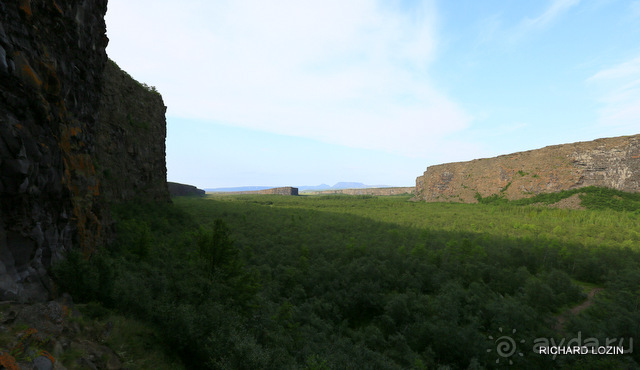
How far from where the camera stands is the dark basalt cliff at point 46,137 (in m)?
4.78

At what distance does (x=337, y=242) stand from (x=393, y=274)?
5.31 m

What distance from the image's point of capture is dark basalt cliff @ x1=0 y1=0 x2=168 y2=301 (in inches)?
188

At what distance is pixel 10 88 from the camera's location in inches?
192

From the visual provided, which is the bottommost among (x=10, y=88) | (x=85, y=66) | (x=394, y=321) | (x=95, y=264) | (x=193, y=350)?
(x=394, y=321)

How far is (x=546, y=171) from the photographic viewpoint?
32625mm

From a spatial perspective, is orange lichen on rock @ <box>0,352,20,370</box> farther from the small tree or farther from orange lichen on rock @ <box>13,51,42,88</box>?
orange lichen on rock @ <box>13,51,42,88</box>

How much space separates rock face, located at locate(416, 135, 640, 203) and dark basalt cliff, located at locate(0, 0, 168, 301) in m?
42.2

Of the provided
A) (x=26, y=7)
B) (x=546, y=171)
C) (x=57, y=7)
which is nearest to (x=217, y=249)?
(x=26, y=7)

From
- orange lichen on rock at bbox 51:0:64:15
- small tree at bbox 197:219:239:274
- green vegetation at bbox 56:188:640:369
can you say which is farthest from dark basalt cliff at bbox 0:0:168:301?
small tree at bbox 197:219:239:274

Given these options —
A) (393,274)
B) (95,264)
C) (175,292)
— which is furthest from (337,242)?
(95,264)

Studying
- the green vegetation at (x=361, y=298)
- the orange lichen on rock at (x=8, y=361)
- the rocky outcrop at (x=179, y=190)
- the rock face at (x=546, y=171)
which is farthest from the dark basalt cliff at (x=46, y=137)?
the rocky outcrop at (x=179, y=190)

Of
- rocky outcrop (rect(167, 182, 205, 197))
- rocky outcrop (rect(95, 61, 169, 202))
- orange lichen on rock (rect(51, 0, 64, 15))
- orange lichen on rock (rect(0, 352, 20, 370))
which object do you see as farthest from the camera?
rocky outcrop (rect(167, 182, 205, 197))

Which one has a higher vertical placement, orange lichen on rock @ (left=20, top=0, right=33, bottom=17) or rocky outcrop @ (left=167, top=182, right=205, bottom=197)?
orange lichen on rock @ (left=20, top=0, right=33, bottom=17)

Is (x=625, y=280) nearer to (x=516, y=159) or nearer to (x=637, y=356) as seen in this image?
(x=637, y=356)
